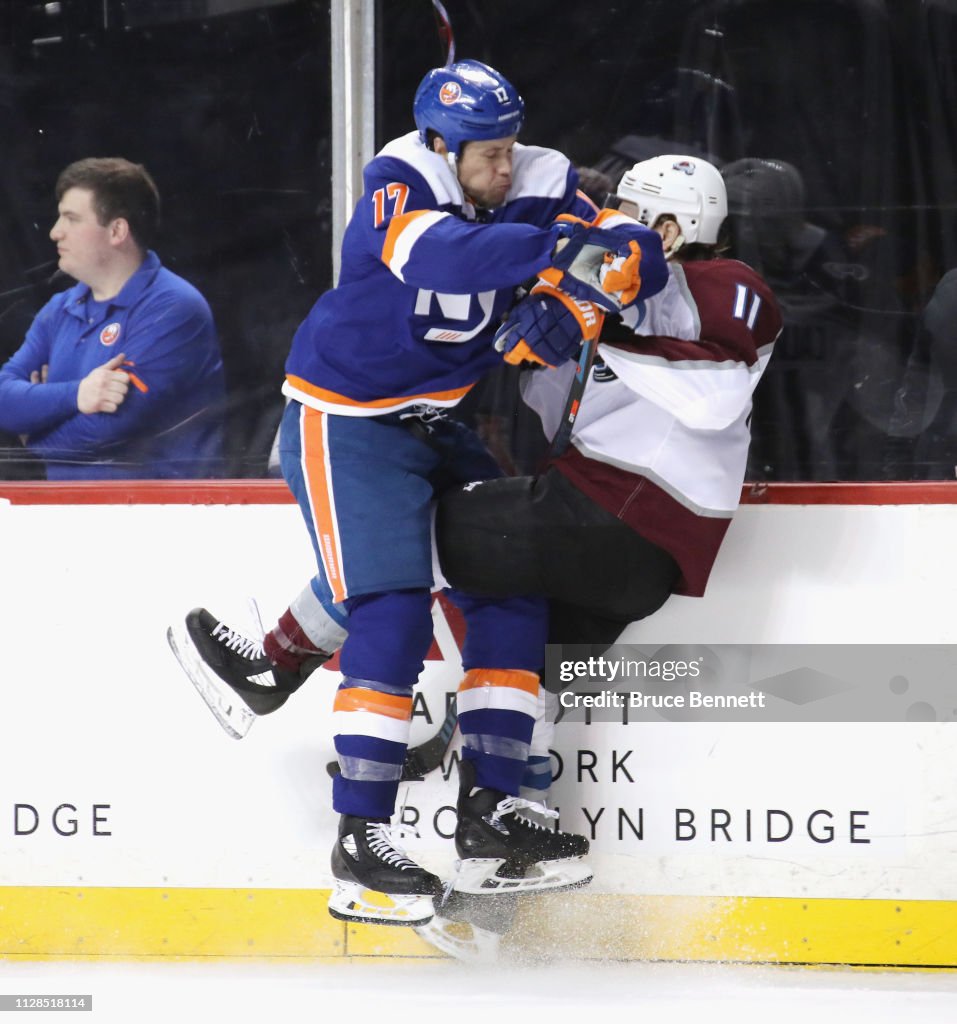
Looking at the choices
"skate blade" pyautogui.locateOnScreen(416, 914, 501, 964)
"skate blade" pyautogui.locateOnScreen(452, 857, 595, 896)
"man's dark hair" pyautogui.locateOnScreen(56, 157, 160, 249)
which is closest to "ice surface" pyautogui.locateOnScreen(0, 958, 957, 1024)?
"skate blade" pyautogui.locateOnScreen(416, 914, 501, 964)

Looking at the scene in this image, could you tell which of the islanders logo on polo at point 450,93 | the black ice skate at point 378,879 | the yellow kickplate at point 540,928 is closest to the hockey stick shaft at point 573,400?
the islanders logo on polo at point 450,93

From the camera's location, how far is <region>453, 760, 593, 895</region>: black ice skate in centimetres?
210

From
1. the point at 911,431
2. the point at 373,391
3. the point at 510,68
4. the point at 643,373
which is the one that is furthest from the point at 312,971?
the point at 510,68

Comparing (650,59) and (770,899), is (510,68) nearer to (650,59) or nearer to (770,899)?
(650,59)

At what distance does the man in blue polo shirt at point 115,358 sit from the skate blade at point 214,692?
454 millimetres

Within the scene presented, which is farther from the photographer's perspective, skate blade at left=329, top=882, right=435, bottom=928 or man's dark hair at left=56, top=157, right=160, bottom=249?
man's dark hair at left=56, top=157, right=160, bottom=249

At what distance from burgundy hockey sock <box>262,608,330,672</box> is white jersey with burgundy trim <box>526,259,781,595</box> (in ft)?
1.65

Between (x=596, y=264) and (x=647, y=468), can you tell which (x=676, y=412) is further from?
(x=596, y=264)

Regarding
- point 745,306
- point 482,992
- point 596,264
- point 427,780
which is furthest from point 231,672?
point 745,306

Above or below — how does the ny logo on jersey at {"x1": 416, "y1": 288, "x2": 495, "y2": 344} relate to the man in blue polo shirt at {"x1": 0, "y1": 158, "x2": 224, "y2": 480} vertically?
above

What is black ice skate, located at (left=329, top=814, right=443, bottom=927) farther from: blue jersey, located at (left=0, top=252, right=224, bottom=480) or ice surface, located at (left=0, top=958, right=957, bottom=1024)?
blue jersey, located at (left=0, top=252, right=224, bottom=480)

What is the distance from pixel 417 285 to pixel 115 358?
1031 millimetres

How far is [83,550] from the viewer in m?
2.36

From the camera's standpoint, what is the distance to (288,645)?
2189 millimetres
